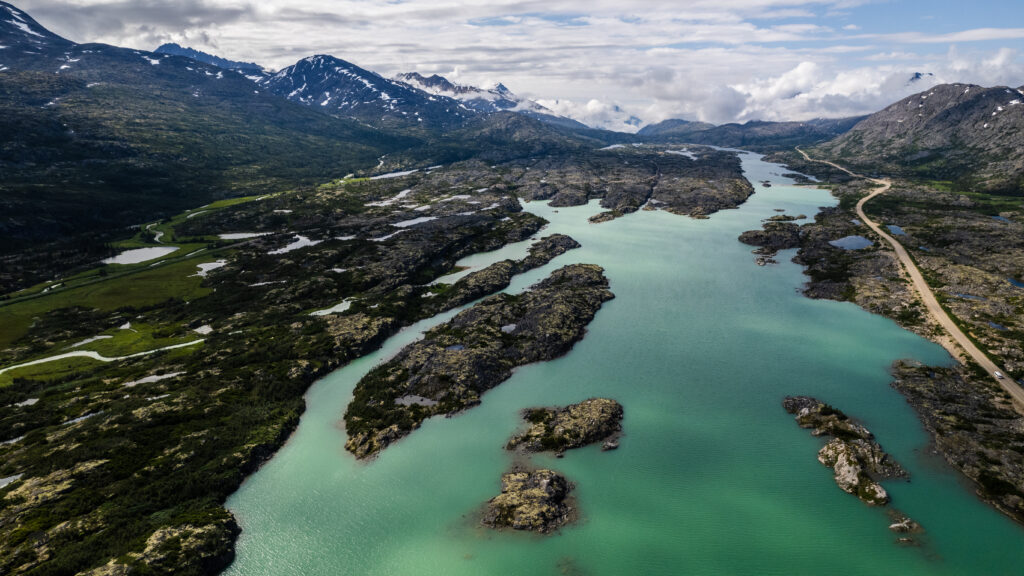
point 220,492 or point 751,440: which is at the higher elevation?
point 751,440

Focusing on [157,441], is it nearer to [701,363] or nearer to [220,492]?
[220,492]

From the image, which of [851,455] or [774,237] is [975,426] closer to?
[851,455]

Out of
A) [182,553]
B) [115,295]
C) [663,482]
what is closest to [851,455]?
[663,482]

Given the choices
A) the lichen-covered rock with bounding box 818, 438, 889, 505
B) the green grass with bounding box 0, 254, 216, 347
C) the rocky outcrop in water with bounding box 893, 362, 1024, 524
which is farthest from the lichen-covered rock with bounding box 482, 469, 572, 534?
the green grass with bounding box 0, 254, 216, 347

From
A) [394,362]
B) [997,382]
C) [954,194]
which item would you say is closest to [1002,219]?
[954,194]

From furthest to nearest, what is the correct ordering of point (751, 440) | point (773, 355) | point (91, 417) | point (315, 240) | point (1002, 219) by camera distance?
1. point (315, 240)
2. point (1002, 219)
3. point (773, 355)
4. point (91, 417)
5. point (751, 440)

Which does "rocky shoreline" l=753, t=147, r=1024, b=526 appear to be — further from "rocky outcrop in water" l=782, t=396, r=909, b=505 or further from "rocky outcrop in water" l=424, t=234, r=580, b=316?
"rocky outcrop in water" l=424, t=234, r=580, b=316
